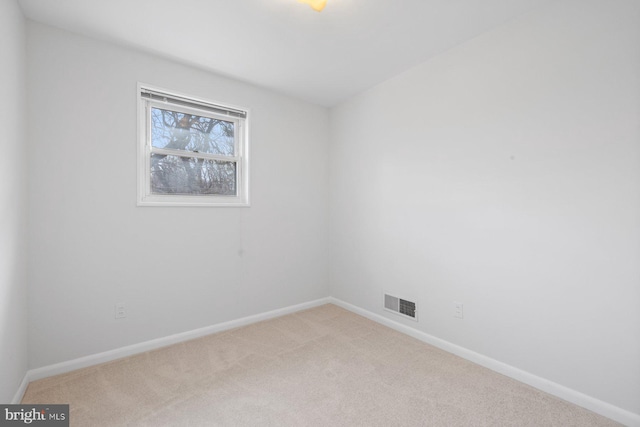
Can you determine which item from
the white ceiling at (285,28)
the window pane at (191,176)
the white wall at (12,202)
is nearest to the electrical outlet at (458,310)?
the white ceiling at (285,28)

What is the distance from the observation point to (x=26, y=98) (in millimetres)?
2002

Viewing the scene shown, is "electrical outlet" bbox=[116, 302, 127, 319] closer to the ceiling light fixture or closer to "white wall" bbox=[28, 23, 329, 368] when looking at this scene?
"white wall" bbox=[28, 23, 329, 368]

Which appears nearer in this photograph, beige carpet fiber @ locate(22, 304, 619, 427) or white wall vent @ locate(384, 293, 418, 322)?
beige carpet fiber @ locate(22, 304, 619, 427)

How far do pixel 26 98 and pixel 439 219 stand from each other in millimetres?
3269

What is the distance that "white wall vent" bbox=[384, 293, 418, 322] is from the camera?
2779 millimetres

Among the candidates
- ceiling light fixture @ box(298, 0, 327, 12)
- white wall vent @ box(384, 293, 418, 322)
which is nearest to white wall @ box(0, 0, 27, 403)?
ceiling light fixture @ box(298, 0, 327, 12)

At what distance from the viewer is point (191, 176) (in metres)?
2.80

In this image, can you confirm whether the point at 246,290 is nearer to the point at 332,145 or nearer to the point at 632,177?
the point at 332,145

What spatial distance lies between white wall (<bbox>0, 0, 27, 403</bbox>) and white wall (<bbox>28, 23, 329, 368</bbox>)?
0.38 ft

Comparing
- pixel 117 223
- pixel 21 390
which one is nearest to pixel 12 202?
pixel 117 223

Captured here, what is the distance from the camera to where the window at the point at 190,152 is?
2.53 metres

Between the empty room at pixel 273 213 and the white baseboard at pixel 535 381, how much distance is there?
12 mm

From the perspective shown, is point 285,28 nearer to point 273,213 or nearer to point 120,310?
point 273,213

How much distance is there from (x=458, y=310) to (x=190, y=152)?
9.23 ft
